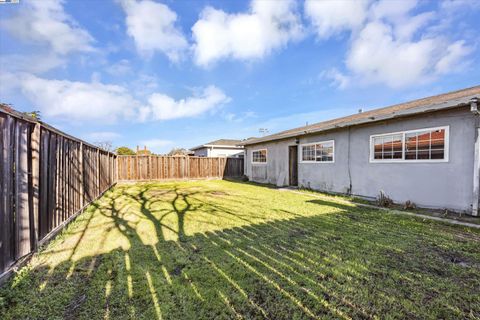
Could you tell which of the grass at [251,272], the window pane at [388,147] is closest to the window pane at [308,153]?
the window pane at [388,147]

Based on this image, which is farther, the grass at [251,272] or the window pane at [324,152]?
the window pane at [324,152]

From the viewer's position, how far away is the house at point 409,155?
5.18m

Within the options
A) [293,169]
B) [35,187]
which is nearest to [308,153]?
[293,169]

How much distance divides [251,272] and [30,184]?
313 centimetres

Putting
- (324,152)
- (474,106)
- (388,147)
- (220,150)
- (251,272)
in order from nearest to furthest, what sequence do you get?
(251,272) → (474,106) → (388,147) → (324,152) → (220,150)

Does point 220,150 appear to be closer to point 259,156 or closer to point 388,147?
point 259,156

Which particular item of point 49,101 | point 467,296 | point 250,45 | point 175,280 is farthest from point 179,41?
point 467,296

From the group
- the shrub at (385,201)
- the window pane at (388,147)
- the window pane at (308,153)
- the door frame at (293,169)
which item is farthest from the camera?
the door frame at (293,169)

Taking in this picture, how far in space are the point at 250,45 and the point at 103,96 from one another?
43.4 feet

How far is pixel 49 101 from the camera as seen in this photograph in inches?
576

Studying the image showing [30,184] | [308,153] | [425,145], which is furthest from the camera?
[308,153]

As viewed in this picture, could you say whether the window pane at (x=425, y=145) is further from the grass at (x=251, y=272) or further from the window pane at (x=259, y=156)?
the window pane at (x=259, y=156)

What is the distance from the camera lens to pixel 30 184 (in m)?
2.87

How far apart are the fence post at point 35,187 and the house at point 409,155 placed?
27.0ft
